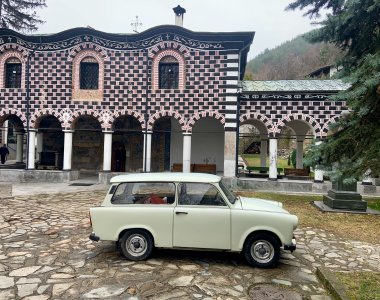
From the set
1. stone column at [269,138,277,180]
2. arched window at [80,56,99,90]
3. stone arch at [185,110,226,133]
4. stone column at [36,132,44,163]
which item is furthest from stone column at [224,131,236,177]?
stone column at [36,132,44,163]

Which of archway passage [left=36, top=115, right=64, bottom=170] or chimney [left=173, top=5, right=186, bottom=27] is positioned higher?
chimney [left=173, top=5, right=186, bottom=27]

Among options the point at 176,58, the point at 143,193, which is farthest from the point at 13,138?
the point at 143,193

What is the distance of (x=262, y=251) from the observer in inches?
220

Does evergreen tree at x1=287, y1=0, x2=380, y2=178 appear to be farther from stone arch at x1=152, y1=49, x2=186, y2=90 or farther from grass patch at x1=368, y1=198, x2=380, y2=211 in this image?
stone arch at x1=152, y1=49, x2=186, y2=90

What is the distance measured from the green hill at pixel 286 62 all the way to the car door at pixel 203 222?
2792 inches

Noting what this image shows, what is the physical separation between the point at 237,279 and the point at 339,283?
154 centimetres

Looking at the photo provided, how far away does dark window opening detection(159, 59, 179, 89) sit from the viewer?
16.5 meters

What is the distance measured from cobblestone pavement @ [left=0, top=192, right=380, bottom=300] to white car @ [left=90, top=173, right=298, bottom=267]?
1.11 feet

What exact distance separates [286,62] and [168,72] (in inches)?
3143

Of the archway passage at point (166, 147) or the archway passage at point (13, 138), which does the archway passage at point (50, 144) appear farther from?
the archway passage at point (166, 147)

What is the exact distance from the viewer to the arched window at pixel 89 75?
1700cm

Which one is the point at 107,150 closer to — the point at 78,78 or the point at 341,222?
the point at 78,78

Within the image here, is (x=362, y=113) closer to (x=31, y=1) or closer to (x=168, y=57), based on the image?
(x=168, y=57)

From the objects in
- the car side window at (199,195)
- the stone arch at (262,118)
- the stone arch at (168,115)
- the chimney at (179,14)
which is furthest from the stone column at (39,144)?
the car side window at (199,195)
